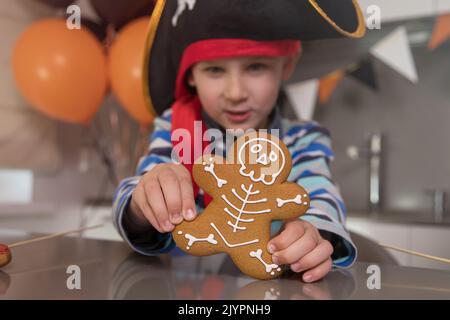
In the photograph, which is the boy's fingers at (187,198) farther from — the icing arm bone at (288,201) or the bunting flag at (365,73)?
the bunting flag at (365,73)

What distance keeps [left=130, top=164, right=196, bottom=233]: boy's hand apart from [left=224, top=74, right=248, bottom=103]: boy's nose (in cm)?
19

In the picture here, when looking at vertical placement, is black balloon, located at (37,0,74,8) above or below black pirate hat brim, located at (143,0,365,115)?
above

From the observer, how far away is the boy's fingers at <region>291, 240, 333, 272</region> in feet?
1.43

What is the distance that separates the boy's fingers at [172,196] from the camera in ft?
1.48

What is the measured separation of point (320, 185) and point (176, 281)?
0.99 ft

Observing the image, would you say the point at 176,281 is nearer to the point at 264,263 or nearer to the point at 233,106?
the point at 264,263

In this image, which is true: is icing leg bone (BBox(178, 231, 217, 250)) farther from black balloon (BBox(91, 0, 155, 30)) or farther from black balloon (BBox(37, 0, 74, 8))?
black balloon (BBox(37, 0, 74, 8))

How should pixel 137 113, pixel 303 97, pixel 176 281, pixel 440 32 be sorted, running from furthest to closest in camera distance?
1. pixel 303 97
2. pixel 440 32
3. pixel 137 113
4. pixel 176 281

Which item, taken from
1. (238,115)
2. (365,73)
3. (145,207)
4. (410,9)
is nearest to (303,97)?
(365,73)

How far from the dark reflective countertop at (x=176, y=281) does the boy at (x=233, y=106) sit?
1.4 inches

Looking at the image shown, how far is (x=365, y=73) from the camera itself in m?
Answer: 2.02

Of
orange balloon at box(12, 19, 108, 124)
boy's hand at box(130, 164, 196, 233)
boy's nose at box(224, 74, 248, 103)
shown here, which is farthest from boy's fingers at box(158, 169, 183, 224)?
orange balloon at box(12, 19, 108, 124)

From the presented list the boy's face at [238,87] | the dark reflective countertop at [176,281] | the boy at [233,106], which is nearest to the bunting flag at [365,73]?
the boy at [233,106]
